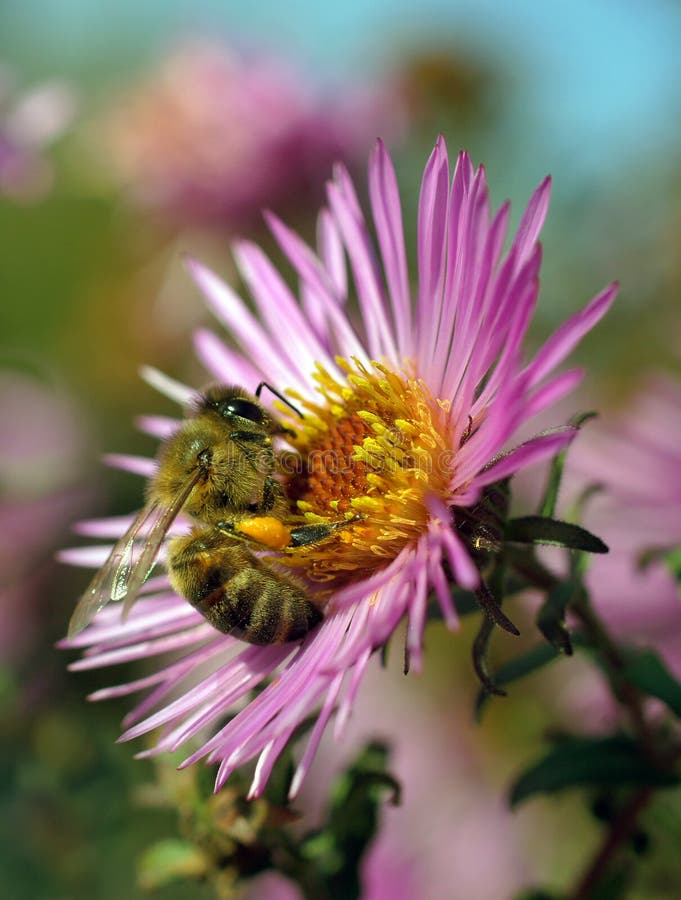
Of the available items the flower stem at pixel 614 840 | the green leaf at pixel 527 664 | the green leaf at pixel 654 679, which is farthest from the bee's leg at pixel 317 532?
the flower stem at pixel 614 840

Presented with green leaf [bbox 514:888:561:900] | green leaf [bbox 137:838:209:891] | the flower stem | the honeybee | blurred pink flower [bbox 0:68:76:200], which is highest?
blurred pink flower [bbox 0:68:76:200]

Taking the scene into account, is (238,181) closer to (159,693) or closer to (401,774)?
(401,774)

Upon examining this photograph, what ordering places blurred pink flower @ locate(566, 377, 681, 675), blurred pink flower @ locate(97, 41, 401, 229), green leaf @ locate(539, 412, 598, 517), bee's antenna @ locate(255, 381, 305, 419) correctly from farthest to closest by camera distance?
blurred pink flower @ locate(97, 41, 401, 229) → blurred pink flower @ locate(566, 377, 681, 675) → bee's antenna @ locate(255, 381, 305, 419) → green leaf @ locate(539, 412, 598, 517)

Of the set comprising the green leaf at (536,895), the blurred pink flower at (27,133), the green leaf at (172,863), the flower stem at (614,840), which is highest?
the blurred pink flower at (27,133)

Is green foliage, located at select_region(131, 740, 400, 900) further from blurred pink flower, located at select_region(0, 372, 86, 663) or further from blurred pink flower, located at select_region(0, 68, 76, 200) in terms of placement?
blurred pink flower, located at select_region(0, 68, 76, 200)

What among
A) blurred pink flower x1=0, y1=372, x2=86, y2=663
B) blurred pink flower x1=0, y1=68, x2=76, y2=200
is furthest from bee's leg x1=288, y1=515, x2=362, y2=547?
blurred pink flower x1=0, y1=372, x2=86, y2=663

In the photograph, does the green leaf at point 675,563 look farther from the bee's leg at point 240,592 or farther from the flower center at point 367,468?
the bee's leg at point 240,592

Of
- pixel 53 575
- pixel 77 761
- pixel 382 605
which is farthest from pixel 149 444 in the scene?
pixel 382 605
